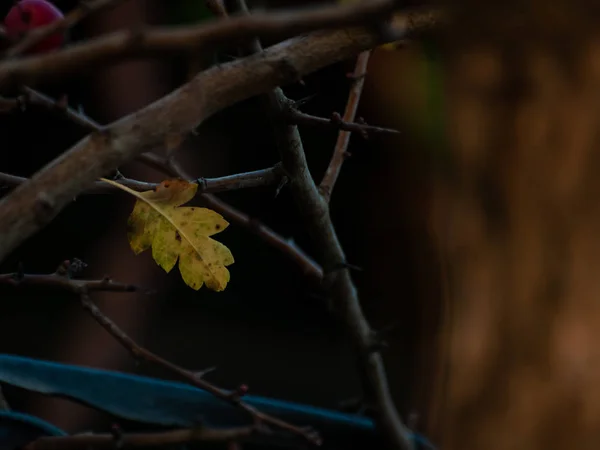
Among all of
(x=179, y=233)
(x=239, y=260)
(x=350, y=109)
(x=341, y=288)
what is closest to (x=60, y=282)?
(x=179, y=233)

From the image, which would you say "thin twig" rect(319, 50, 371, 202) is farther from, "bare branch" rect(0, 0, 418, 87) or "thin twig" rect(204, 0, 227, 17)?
"bare branch" rect(0, 0, 418, 87)

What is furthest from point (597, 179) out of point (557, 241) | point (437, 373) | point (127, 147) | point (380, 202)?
point (380, 202)

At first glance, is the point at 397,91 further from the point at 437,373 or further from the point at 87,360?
the point at 437,373

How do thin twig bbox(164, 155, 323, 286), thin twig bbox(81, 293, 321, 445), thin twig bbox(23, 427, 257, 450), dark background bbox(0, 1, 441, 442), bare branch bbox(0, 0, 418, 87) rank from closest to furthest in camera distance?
bare branch bbox(0, 0, 418, 87)
thin twig bbox(23, 427, 257, 450)
thin twig bbox(81, 293, 321, 445)
thin twig bbox(164, 155, 323, 286)
dark background bbox(0, 1, 441, 442)

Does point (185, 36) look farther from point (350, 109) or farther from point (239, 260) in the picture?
point (239, 260)

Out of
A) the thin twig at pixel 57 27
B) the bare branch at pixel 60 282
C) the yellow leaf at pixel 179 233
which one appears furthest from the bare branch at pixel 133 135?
the bare branch at pixel 60 282

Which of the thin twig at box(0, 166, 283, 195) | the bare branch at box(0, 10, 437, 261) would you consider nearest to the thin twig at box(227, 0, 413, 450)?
the thin twig at box(0, 166, 283, 195)

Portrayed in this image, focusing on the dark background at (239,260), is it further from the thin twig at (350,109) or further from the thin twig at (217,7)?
the thin twig at (217,7)
